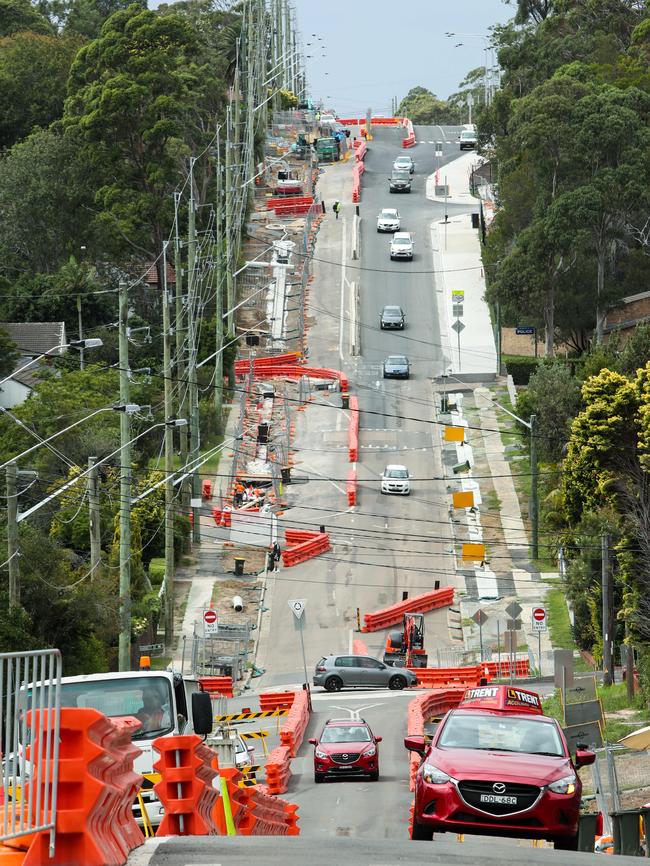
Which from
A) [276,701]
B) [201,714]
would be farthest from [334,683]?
[201,714]

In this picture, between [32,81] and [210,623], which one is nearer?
[210,623]

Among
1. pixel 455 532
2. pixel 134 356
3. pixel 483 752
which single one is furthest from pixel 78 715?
pixel 134 356

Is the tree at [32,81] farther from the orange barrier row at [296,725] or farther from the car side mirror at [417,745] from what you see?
the car side mirror at [417,745]

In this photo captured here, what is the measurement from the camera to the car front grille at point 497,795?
15.4 m

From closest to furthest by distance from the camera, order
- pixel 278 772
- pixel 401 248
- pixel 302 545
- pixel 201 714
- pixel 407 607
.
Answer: pixel 201 714
pixel 278 772
pixel 407 607
pixel 302 545
pixel 401 248

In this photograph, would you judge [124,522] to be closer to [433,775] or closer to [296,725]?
[296,725]

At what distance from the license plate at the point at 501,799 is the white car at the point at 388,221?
9495 cm

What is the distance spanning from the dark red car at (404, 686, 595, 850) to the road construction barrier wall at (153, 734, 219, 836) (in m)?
2.96

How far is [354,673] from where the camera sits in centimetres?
4922

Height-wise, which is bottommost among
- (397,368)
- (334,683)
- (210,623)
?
(334,683)

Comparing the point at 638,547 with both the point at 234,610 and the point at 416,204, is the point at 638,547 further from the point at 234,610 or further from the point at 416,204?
the point at 416,204

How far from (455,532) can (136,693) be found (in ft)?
160

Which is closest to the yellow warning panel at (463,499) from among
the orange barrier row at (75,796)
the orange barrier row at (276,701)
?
the orange barrier row at (276,701)

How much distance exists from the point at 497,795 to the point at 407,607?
44001mm
